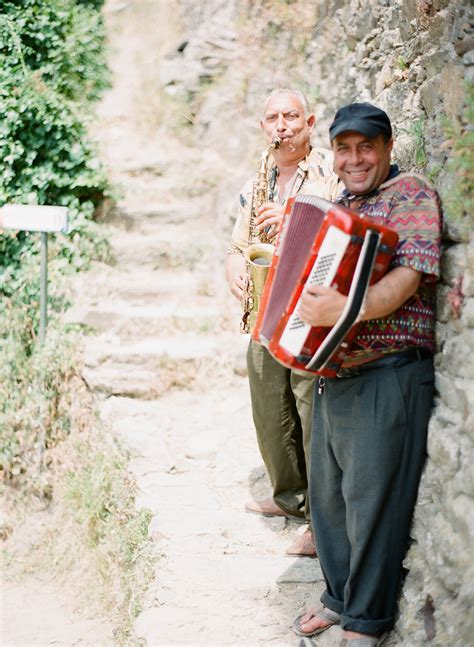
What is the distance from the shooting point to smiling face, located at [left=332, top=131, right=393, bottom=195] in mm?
2467

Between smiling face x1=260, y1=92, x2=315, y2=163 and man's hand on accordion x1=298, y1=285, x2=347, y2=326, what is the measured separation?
114 cm

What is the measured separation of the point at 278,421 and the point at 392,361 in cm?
113

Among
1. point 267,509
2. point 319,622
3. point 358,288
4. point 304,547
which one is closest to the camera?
point 358,288

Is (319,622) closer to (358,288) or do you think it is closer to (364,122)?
(358,288)

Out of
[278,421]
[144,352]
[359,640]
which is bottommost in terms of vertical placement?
[359,640]

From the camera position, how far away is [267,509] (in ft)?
12.8

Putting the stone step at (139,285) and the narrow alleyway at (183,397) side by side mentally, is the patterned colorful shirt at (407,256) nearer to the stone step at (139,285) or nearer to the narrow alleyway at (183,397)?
the narrow alleyway at (183,397)

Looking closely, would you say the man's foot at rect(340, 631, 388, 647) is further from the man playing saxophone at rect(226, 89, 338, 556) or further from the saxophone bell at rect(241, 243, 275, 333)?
the saxophone bell at rect(241, 243, 275, 333)

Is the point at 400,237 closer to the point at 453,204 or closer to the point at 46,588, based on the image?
the point at 453,204

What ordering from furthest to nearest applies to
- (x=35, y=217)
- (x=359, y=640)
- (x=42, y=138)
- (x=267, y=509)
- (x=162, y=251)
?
(x=162, y=251) < (x=42, y=138) < (x=35, y=217) < (x=267, y=509) < (x=359, y=640)

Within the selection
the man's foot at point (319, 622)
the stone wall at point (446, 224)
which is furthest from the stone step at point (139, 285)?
the man's foot at point (319, 622)

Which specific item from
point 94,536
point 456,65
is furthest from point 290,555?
point 456,65

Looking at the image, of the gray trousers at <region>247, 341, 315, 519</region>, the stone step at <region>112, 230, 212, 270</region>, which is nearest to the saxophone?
the gray trousers at <region>247, 341, 315, 519</region>

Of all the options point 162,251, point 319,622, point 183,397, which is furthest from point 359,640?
point 162,251
